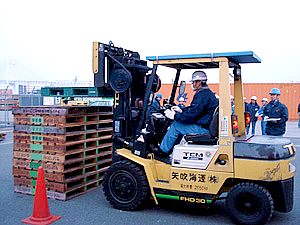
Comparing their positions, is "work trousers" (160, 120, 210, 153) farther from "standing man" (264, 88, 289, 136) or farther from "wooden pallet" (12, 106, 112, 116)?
"standing man" (264, 88, 289, 136)

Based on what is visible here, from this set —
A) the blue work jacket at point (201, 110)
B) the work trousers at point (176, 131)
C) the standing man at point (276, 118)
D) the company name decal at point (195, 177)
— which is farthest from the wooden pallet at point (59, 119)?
the standing man at point (276, 118)

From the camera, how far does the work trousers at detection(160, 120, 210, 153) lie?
5.11 meters

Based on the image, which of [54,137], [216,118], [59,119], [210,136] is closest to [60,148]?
[54,137]

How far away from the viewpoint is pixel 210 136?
4973 millimetres

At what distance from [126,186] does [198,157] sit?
1.34m

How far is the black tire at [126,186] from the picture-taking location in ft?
17.4

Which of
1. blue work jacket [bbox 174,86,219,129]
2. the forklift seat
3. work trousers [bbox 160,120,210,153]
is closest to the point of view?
the forklift seat

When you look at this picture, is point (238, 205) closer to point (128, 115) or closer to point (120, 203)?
point (120, 203)

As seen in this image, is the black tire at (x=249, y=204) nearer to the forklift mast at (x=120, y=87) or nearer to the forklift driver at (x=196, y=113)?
the forklift driver at (x=196, y=113)

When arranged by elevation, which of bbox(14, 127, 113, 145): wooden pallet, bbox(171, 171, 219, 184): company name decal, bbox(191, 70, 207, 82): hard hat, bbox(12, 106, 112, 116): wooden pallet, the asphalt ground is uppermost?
bbox(191, 70, 207, 82): hard hat

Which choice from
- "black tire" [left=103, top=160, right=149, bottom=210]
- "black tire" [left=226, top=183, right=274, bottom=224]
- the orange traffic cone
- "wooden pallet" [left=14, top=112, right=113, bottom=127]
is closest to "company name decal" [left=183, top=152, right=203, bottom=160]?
"black tire" [left=226, top=183, right=274, bottom=224]

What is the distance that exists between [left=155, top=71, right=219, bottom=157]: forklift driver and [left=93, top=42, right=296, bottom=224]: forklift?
6.4 inches

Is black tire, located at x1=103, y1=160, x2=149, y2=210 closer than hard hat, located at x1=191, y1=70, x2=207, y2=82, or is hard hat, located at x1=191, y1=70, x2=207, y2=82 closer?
hard hat, located at x1=191, y1=70, x2=207, y2=82

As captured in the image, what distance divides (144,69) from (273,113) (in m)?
4.10
